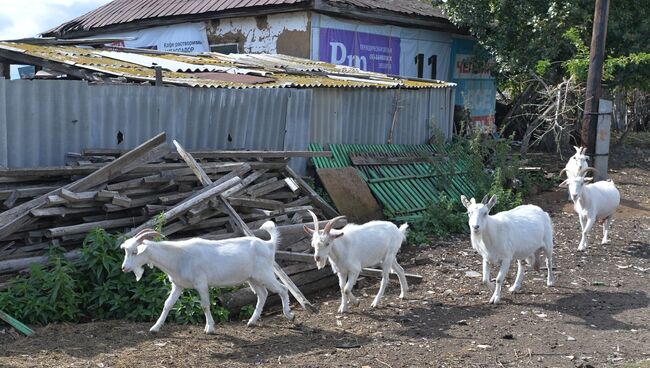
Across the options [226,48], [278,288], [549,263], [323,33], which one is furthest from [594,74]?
[278,288]

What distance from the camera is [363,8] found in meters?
19.2

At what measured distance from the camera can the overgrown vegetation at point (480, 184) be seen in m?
13.5

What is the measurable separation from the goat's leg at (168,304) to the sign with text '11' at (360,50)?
12.0 meters

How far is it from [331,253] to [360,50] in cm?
1190

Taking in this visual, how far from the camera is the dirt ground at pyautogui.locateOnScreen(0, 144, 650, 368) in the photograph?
7051 millimetres

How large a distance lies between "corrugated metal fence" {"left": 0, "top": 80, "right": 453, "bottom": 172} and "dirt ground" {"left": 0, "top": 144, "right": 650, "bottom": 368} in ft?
9.90

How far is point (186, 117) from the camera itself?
1156 centimetres

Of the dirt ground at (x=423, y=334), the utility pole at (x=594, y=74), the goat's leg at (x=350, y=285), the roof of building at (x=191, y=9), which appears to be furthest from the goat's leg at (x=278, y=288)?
the roof of building at (x=191, y=9)

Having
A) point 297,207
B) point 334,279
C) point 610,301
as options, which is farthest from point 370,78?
point 610,301

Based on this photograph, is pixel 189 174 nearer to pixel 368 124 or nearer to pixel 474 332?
pixel 474 332

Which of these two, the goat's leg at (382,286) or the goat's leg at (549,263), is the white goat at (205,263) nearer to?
the goat's leg at (382,286)

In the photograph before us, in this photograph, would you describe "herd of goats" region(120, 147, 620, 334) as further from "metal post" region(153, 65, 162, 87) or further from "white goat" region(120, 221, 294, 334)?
"metal post" region(153, 65, 162, 87)

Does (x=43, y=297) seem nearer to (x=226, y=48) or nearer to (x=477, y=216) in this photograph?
(x=477, y=216)

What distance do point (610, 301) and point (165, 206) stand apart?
5.58 m
